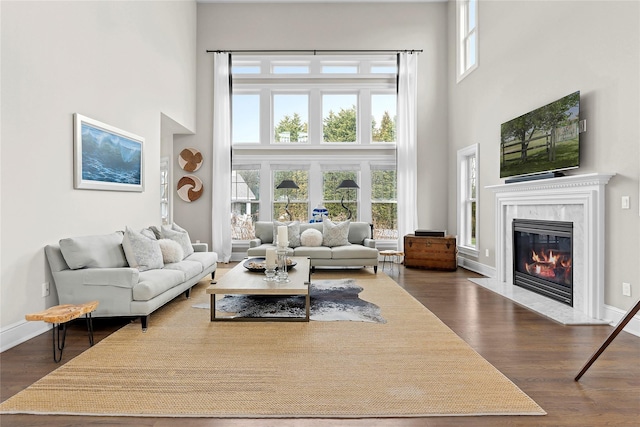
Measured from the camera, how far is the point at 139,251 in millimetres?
4090

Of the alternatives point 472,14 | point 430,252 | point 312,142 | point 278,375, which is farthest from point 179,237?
point 472,14

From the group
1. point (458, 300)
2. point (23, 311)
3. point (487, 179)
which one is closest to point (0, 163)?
point (23, 311)

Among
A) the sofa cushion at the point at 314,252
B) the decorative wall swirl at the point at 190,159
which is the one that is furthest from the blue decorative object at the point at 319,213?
the decorative wall swirl at the point at 190,159

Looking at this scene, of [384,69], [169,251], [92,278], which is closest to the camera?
[92,278]

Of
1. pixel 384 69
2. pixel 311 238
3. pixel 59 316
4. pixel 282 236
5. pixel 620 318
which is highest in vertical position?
pixel 384 69

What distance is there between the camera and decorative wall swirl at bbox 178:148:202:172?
7777mm

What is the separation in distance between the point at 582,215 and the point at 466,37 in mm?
4554

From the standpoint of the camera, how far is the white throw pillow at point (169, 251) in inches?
184

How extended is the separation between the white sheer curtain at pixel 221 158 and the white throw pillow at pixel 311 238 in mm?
1949

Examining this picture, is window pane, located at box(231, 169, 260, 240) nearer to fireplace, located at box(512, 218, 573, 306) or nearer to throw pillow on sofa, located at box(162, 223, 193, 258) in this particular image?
throw pillow on sofa, located at box(162, 223, 193, 258)

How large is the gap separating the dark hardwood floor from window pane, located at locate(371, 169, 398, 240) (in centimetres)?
364

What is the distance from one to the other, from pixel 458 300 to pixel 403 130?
14.0ft

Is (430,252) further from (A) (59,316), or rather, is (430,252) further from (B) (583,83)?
(A) (59,316)

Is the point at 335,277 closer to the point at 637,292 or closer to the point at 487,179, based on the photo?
the point at 487,179
